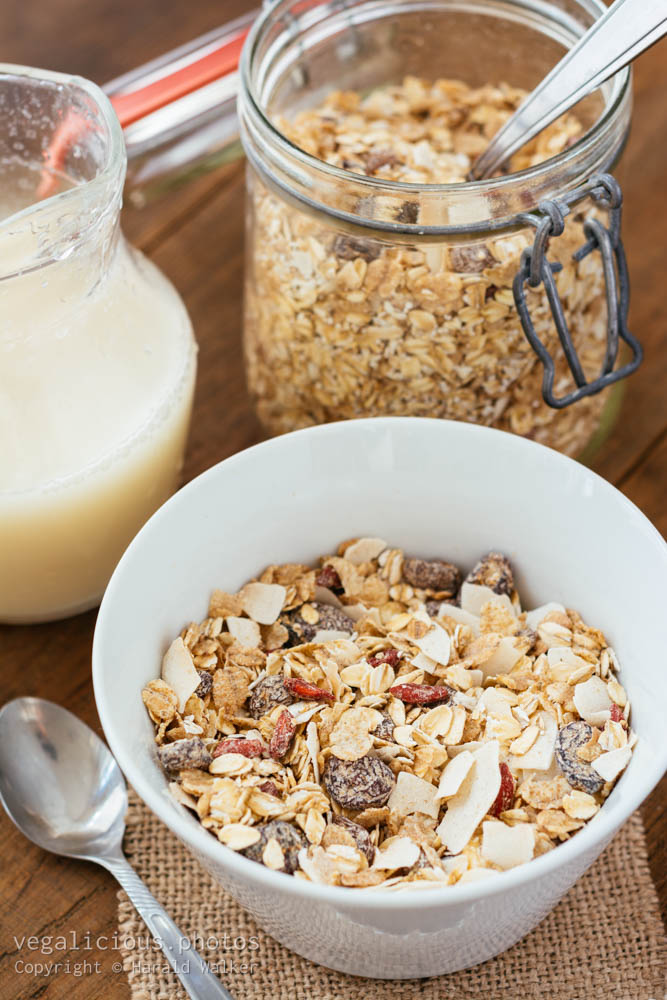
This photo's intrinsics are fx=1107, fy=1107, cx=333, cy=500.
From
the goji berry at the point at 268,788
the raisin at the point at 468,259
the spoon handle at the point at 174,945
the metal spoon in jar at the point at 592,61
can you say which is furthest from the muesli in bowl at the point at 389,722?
the metal spoon in jar at the point at 592,61

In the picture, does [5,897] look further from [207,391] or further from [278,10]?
[278,10]

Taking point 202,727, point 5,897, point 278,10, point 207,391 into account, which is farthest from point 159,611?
point 278,10

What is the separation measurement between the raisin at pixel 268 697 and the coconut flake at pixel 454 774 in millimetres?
119

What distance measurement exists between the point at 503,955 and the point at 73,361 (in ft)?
1.68

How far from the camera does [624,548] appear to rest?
2.49 ft

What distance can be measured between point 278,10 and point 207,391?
0.35 metres

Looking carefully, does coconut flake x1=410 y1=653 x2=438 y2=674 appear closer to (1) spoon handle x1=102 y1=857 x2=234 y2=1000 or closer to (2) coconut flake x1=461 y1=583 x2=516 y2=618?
(2) coconut flake x1=461 y1=583 x2=516 y2=618

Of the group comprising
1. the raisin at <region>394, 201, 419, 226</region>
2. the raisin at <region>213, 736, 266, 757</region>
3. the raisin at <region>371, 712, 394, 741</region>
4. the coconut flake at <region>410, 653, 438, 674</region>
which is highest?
the raisin at <region>394, 201, 419, 226</region>

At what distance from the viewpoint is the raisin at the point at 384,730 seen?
28.6 inches

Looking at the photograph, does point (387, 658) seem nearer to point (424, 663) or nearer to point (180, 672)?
point (424, 663)

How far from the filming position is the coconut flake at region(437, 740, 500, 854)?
2.23 feet

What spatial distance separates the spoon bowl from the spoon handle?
0.04 meters

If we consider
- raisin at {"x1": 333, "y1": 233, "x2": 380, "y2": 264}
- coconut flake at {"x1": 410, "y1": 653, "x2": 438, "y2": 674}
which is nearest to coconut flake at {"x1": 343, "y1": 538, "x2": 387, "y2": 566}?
coconut flake at {"x1": 410, "y1": 653, "x2": 438, "y2": 674}

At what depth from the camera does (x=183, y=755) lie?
2.29 feet
